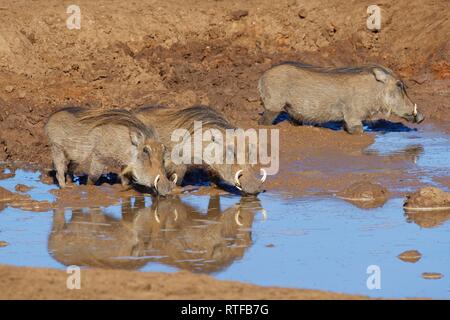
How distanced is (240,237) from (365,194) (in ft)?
4.71

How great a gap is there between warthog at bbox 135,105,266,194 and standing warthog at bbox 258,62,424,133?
189 centimetres

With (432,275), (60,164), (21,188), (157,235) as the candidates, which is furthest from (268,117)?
(432,275)

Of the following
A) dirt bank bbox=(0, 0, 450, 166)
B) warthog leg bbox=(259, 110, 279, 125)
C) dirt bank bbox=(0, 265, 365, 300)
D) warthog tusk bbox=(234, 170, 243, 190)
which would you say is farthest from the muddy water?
dirt bank bbox=(0, 0, 450, 166)

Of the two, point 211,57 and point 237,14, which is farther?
point 237,14

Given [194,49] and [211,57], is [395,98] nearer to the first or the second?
[211,57]

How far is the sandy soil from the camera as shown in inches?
421

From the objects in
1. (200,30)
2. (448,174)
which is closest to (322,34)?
(200,30)

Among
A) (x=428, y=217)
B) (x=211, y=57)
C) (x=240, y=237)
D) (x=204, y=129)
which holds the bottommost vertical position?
(x=240, y=237)

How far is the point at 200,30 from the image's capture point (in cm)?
1416

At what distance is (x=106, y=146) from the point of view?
29.2ft

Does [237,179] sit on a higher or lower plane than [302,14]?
lower

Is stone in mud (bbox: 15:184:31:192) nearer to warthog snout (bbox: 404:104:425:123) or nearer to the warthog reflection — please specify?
the warthog reflection
